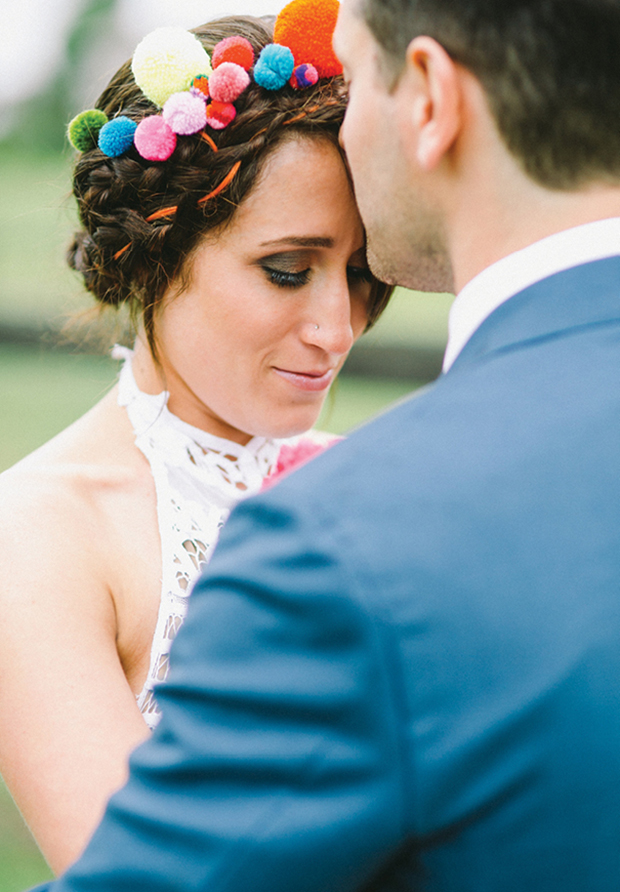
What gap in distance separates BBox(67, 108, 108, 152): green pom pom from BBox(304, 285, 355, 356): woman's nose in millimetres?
596

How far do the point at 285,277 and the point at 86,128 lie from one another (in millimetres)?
545

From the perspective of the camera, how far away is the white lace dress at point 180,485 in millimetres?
1676

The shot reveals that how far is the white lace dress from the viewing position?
Answer: 5.50ft

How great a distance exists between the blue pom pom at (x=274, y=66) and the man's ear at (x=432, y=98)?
77 cm

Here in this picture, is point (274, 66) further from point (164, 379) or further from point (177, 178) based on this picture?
point (164, 379)

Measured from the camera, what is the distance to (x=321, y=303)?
5.82ft

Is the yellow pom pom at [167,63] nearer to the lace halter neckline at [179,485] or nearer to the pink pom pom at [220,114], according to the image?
the pink pom pom at [220,114]

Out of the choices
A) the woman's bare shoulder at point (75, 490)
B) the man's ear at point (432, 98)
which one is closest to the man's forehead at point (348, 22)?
the man's ear at point (432, 98)

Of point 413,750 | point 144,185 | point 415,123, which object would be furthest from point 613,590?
point 144,185

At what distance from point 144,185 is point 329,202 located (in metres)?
0.38

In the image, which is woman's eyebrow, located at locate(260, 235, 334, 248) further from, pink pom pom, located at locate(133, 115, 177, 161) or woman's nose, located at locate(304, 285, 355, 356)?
pink pom pom, located at locate(133, 115, 177, 161)

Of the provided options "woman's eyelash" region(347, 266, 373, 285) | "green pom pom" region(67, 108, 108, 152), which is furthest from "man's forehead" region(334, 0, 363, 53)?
"green pom pom" region(67, 108, 108, 152)

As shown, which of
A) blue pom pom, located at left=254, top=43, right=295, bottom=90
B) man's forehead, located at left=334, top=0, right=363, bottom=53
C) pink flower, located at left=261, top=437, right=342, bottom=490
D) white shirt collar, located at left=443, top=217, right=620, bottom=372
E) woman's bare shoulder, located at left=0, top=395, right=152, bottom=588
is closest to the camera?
white shirt collar, located at left=443, top=217, right=620, bottom=372

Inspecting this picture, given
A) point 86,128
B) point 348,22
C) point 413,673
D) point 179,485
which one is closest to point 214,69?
point 86,128
